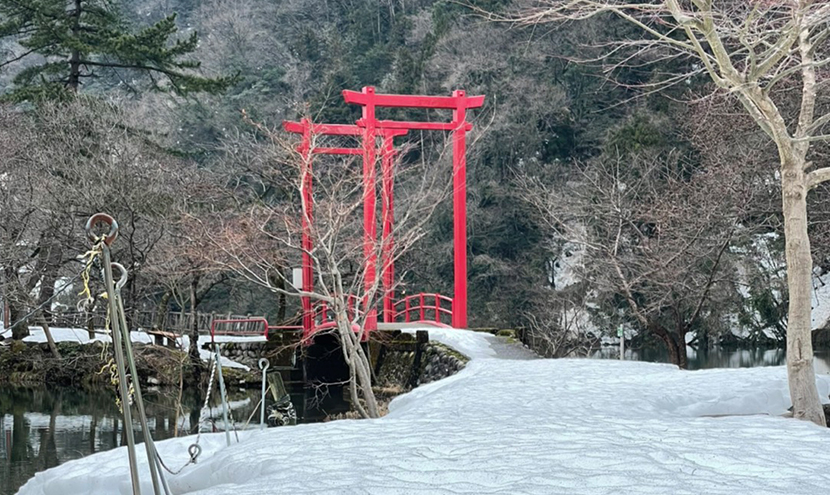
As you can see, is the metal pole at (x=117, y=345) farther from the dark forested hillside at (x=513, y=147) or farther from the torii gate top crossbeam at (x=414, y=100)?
the torii gate top crossbeam at (x=414, y=100)

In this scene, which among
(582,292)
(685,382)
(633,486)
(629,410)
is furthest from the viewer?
A: (582,292)

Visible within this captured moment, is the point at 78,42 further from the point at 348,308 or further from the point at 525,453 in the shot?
the point at 525,453

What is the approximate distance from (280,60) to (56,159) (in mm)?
15531

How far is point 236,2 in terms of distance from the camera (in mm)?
36969

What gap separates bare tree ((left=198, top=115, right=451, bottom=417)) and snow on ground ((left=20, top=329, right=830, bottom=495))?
1.98 meters

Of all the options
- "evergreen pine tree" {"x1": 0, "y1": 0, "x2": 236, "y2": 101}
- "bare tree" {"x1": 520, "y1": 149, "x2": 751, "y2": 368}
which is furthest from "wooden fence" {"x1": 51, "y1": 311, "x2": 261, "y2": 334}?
"bare tree" {"x1": 520, "y1": 149, "x2": 751, "y2": 368}

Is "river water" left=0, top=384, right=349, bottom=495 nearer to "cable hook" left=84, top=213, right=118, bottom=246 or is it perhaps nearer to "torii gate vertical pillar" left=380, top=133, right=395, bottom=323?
"torii gate vertical pillar" left=380, top=133, right=395, bottom=323

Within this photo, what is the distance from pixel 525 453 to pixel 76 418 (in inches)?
447

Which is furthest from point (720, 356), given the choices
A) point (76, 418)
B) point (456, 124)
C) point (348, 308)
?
point (76, 418)

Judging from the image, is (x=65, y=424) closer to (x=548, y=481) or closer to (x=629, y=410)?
(x=629, y=410)

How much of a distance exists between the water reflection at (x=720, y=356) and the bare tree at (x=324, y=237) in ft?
23.4

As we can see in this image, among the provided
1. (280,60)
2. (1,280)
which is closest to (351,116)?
(280,60)

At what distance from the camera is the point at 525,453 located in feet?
16.5

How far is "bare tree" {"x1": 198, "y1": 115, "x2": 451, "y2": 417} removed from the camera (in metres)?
10.6
